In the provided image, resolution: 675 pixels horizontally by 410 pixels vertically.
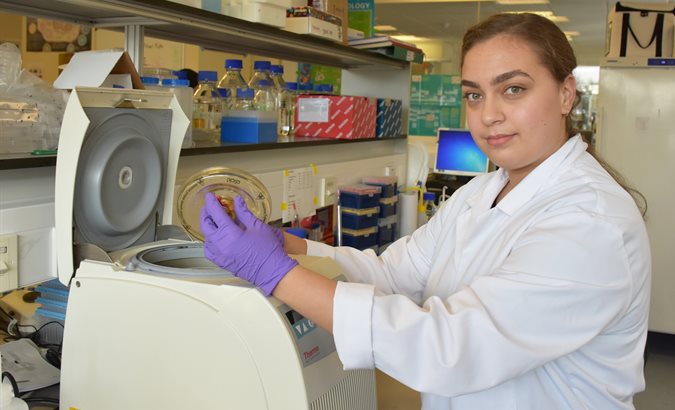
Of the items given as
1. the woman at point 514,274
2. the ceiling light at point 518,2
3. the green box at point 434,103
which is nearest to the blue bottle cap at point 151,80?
the woman at point 514,274

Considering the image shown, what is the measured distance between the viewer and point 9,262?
1.23m

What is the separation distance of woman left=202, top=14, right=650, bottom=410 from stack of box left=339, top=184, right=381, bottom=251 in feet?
3.98

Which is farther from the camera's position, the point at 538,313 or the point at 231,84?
the point at 231,84

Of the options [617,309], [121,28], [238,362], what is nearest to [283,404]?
[238,362]

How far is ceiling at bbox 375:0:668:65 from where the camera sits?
6.66m

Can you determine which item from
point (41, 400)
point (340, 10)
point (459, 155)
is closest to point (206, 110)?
point (340, 10)

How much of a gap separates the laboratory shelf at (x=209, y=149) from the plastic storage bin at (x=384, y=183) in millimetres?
181

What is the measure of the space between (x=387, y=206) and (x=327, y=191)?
440 millimetres

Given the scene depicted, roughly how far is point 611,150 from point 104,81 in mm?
3278

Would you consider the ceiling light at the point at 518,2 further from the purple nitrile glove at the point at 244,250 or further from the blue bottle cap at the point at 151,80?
the purple nitrile glove at the point at 244,250

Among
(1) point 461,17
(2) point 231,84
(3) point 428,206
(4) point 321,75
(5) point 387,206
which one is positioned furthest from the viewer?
(1) point 461,17

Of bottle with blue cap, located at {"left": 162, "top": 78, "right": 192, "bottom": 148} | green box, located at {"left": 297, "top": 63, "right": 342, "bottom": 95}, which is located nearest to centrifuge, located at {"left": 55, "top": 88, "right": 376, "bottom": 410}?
bottle with blue cap, located at {"left": 162, "top": 78, "right": 192, "bottom": 148}

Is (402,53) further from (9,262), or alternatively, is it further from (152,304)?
(152,304)

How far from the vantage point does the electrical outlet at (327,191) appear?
2533 mm
